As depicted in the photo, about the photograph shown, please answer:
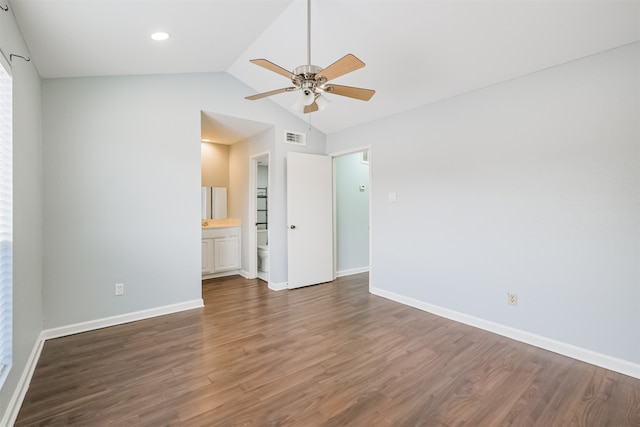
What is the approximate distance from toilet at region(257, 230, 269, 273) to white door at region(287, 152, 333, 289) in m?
0.70

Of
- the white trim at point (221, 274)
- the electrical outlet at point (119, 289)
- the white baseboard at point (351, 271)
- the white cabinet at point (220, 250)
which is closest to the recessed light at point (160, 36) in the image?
the electrical outlet at point (119, 289)

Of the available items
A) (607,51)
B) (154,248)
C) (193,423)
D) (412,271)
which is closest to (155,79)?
(154,248)

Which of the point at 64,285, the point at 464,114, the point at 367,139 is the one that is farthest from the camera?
the point at 367,139

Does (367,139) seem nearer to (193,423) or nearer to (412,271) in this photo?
(412,271)

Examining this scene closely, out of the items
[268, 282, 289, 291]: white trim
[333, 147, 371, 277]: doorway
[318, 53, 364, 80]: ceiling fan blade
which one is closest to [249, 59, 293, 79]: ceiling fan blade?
[318, 53, 364, 80]: ceiling fan blade

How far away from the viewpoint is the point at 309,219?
4590mm

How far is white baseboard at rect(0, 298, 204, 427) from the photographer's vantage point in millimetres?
1782

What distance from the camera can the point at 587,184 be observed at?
2.40 m

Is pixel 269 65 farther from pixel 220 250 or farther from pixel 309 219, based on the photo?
pixel 220 250

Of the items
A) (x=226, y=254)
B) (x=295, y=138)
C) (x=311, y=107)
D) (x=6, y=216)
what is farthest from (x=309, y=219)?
(x=6, y=216)

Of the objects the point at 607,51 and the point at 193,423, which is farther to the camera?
the point at 607,51

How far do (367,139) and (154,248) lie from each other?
3088 mm

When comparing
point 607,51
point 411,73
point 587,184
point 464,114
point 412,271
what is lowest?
point 412,271

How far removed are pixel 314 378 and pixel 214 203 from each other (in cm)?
415
